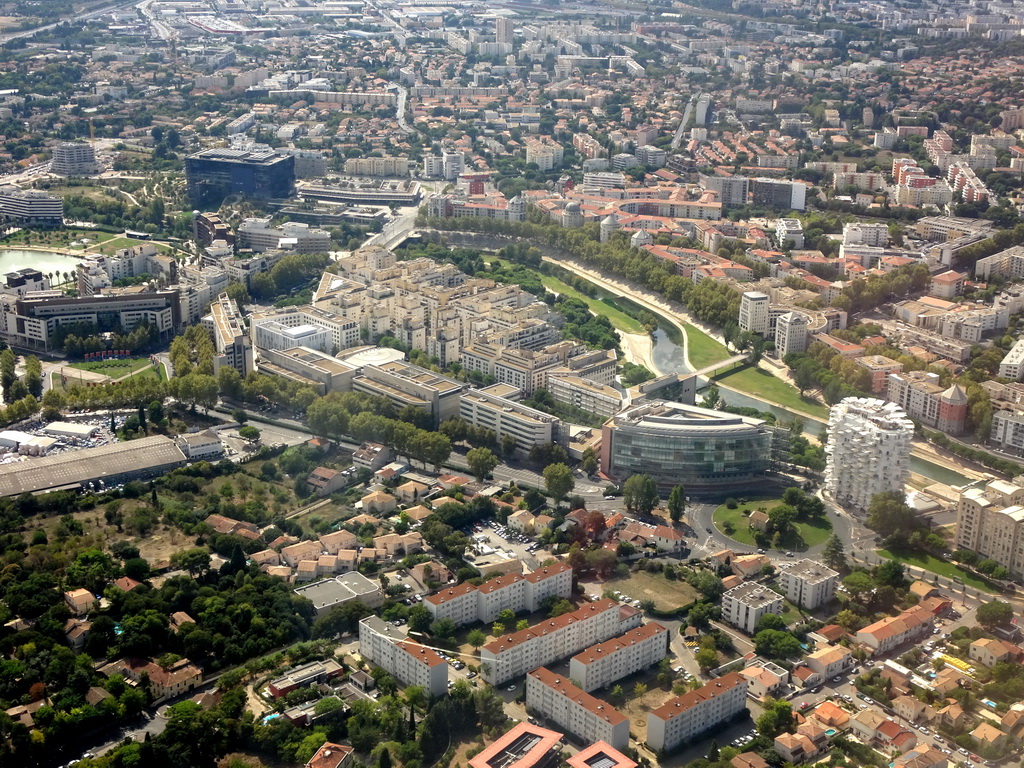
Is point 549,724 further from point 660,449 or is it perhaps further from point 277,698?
point 660,449

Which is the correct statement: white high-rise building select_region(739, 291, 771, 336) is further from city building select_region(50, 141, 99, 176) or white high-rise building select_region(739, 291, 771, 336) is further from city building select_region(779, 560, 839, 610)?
city building select_region(50, 141, 99, 176)

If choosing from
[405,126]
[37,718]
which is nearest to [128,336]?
[37,718]

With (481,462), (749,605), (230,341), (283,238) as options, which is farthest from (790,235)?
(749,605)

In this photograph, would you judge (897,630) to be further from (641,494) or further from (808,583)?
(641,494)

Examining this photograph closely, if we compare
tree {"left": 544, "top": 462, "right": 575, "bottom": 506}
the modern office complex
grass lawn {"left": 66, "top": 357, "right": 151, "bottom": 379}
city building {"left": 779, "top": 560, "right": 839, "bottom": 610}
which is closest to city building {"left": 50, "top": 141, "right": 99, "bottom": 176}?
grass lawn {"left": 66, "top": 357, "right": 151, "bottom": 379}

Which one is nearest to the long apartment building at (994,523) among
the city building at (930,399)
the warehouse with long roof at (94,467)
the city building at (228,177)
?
the city building at (930,399)

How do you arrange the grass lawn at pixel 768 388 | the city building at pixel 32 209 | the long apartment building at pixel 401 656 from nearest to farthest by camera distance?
the long apartment building at pixel 401 656, the grass lawn at pixel 768 388, the city building at pixel 32 209

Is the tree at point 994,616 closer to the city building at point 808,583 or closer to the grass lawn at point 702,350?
the city building at point 808,583
